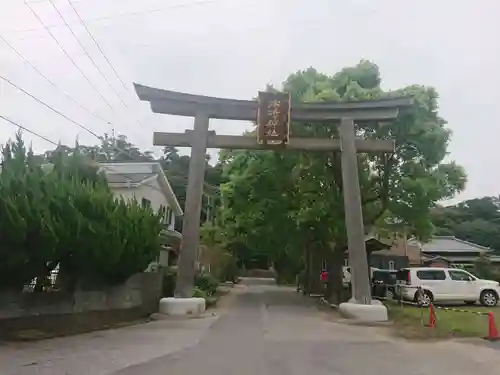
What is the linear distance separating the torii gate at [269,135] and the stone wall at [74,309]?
1.71m

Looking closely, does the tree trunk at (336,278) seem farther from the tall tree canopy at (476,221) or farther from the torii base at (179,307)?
the tall tree canopy at (476,221)

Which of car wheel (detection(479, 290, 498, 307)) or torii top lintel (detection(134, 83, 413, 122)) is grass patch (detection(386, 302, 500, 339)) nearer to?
car wheel (detection(479, 290, 498, 307))

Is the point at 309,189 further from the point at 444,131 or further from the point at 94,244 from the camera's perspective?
the point at 94,244

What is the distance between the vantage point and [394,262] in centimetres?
4184

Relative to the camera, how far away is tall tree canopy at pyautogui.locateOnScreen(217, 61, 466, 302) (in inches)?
792

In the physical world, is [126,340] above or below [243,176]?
below

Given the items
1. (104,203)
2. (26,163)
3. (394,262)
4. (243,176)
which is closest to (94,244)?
(104,203)

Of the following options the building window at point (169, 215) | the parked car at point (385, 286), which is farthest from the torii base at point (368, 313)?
the building window at point (169, 215)

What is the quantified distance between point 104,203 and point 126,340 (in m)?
3.33

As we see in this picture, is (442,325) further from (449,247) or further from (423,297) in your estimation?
(449,247)

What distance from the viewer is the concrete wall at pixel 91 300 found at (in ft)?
35.4

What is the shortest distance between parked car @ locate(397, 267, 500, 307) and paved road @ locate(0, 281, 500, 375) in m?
8.78

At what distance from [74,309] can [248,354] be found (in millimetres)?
5255

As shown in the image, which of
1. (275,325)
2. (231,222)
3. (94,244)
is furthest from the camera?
(231,222)
